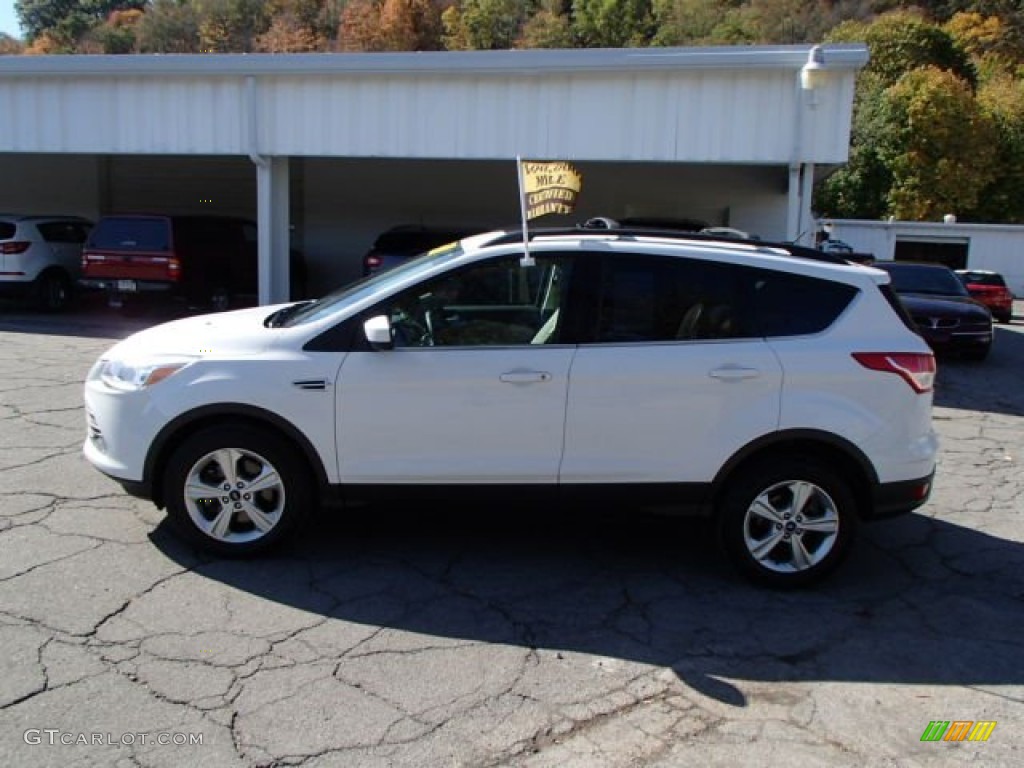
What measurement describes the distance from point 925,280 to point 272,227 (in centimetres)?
1054

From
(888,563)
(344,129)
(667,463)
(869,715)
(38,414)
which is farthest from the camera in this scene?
(344,129)

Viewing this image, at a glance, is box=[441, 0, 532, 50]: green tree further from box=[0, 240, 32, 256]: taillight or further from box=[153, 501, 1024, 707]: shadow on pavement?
box=[153, 501, 1024, 707]: shadow on pavement

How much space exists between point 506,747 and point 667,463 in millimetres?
1746

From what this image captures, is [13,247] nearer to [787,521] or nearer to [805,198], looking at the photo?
[805,198]

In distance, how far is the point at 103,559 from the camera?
14.8ft

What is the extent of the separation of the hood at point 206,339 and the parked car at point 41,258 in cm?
1167

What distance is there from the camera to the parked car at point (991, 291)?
2220 centimetres

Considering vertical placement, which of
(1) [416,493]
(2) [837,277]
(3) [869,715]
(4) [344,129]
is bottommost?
(3) [869,715]

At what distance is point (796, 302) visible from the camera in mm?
4426

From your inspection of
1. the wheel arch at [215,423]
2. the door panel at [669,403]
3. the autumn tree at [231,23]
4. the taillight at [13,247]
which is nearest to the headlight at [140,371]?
the wheel arch at [215,423]

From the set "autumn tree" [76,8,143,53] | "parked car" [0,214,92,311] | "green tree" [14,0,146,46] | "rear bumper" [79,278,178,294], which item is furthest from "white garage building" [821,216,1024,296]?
"green tree" [14,0,146,46]

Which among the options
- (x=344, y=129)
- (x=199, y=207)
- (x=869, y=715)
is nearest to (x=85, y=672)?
(x=869, y=715)

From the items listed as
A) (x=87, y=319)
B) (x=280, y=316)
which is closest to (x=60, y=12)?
(x=87, y=319)

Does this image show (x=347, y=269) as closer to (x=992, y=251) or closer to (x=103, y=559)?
(x=103, y=559)
